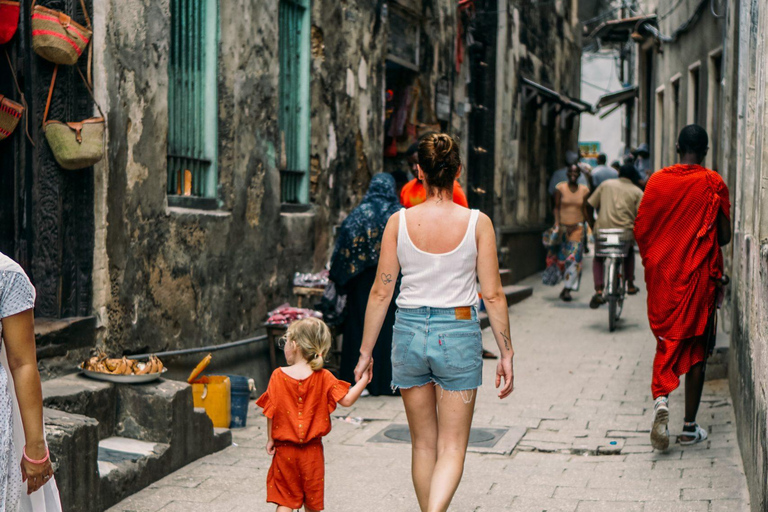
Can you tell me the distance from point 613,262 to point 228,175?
4.96m

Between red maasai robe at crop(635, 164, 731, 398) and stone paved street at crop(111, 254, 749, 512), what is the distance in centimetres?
56

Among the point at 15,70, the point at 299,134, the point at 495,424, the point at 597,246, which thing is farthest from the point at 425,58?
the point at 15,70

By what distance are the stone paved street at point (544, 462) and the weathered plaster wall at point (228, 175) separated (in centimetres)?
97

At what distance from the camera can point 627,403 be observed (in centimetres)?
768

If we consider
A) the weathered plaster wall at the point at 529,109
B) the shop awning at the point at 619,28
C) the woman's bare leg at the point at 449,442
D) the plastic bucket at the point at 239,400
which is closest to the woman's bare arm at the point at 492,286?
the woman's bare leg at the point at 449,442

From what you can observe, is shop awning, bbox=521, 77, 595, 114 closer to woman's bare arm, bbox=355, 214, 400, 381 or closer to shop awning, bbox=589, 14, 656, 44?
shop awning, bbox=589, 14, 656, 44

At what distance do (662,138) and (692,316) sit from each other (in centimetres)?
1285

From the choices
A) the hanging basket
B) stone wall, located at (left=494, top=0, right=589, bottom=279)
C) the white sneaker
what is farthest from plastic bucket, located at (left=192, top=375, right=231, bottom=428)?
stone wall, located at (left=494, top=0, right=589, bottom=279)

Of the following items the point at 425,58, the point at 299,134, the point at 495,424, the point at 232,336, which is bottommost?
the point at 495,424

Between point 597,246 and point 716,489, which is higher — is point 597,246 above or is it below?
above

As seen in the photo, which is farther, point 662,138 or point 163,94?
point 662,138

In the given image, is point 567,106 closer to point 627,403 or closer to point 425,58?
point 425,58

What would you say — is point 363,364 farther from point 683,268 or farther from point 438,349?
point 683,268

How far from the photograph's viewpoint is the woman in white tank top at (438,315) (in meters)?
4.12
